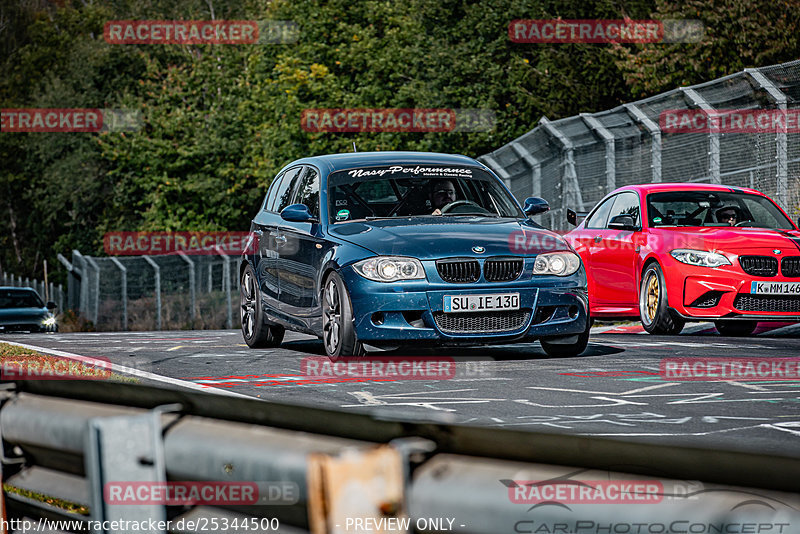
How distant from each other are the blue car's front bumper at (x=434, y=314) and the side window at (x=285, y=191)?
117 inches

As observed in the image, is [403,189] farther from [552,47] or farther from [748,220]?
[552,47]

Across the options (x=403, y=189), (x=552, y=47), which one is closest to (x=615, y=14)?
(x=552, y=47)

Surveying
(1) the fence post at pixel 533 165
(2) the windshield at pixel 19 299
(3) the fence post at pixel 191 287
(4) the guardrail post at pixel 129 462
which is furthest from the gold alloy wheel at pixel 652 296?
(3) the fence post at pixel 191 287

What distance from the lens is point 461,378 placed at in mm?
9602

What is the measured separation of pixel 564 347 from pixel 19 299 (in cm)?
2258

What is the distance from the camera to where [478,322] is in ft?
32.9

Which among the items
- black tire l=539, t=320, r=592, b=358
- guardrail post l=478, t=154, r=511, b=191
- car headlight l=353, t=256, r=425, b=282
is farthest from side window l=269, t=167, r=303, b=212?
guardrail post l=478, t=154, r=511, b=191

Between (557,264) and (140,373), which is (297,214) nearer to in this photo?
(140,373)

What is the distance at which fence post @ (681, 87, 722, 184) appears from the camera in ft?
56.8

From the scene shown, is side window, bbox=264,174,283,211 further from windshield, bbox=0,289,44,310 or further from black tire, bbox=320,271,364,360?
windshield, bbox=0,289,44,310

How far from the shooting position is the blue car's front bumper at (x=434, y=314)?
32.5 feet

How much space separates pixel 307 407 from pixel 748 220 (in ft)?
40.9

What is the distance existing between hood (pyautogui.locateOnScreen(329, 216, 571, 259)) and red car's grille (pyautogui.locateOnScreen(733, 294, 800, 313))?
10.2 feet

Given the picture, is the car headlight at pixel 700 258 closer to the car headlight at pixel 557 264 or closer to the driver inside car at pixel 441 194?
the driver inside car at pixel 441 194
